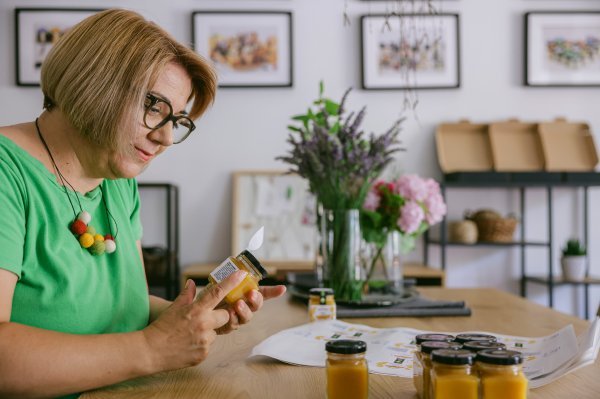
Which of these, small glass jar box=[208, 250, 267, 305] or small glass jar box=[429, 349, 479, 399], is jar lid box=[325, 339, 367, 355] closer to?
small glass jar box=[429, 349, 479, 399]

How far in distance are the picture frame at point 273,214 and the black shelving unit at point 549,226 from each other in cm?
83

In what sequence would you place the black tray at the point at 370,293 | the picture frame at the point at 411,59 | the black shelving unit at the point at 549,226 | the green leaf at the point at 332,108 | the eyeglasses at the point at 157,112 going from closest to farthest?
the eyeglasses at the point at 157,112 < the black tray at the point at 370,293 < the green leaf at the point at 332,108 < the black shelving unit at the point at 549,226 < the picture frame at the point at 411,59

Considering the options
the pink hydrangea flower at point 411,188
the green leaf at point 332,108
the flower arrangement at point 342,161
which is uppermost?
the green leaf at point 332,108

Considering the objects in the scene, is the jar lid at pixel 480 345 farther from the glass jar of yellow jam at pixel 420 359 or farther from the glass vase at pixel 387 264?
the glass vase at pixel 387 264

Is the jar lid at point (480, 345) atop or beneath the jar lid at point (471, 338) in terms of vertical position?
atop

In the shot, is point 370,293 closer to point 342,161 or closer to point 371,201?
point 371,201

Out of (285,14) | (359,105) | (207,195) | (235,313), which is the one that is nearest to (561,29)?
(359,105)

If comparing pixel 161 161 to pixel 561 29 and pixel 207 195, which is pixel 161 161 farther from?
pixel 561 29

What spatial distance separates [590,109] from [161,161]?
287cm

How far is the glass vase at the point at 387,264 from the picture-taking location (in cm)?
186

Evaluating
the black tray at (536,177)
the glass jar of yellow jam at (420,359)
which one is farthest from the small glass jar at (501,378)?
the black tray at (536,177)

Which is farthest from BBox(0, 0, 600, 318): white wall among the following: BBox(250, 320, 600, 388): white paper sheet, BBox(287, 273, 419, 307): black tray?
BBox(250, 320, 600, 388): white paper sheet

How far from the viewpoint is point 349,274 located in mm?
1735

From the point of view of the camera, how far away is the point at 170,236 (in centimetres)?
381
